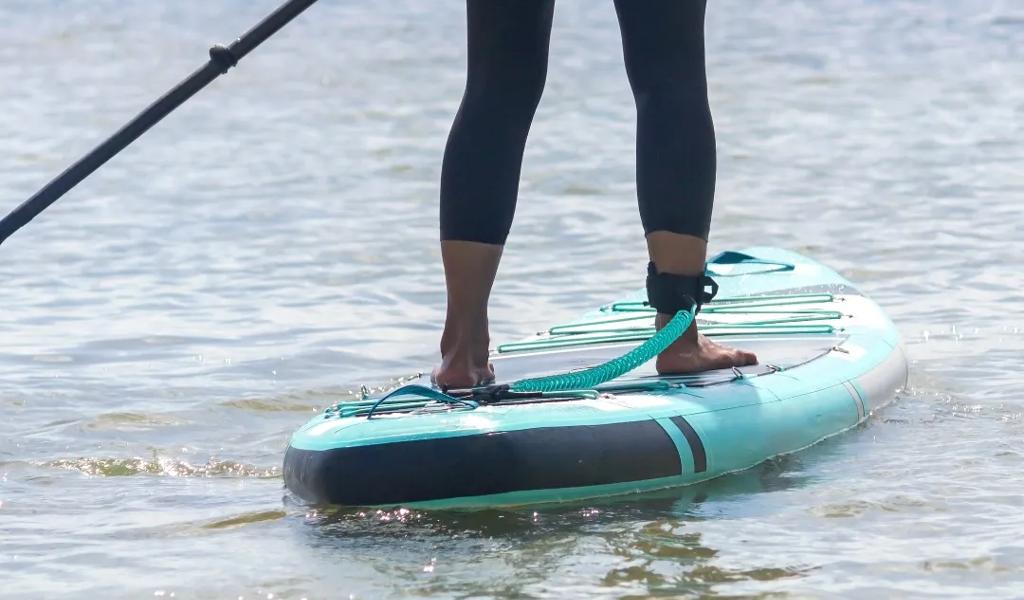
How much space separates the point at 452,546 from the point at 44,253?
4316 millimetres

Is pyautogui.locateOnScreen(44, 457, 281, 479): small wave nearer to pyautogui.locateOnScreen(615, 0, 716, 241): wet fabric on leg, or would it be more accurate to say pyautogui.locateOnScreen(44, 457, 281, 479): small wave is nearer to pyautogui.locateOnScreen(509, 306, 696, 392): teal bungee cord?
pyautogui.locateOnScreen(509, 306, 696, 392): teal bungee cord

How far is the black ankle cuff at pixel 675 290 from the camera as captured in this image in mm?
3432

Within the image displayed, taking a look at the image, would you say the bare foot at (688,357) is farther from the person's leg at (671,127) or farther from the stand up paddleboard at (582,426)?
the person's leg at (671,127)

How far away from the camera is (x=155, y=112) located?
3428 millimetres

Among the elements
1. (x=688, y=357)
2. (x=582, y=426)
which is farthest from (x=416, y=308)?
(x=582, y=426)

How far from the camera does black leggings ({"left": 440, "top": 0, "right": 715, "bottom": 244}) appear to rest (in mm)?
3338

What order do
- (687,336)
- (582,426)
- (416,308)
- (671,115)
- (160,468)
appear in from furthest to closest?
1. (416,308)
2. (160,468)
3. (687,336)
4. (671,115)
5. (582,426)

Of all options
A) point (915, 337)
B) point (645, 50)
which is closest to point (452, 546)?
point (645, 50)

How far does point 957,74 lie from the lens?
12.7 m

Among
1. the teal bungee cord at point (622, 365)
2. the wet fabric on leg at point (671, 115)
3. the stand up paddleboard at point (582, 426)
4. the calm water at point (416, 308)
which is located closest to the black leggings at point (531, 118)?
the wet fabric on leg at point (671, 115)

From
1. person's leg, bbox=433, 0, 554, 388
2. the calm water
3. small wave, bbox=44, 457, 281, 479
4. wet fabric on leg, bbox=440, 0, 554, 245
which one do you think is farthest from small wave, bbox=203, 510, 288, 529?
wet fabric on leg, bbox=440, 0, 554, 245

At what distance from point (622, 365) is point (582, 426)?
31 centimetres

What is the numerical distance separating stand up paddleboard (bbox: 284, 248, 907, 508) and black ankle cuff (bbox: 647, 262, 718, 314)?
0.55ft

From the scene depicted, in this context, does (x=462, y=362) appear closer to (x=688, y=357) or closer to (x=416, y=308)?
(x=688, y=357)
